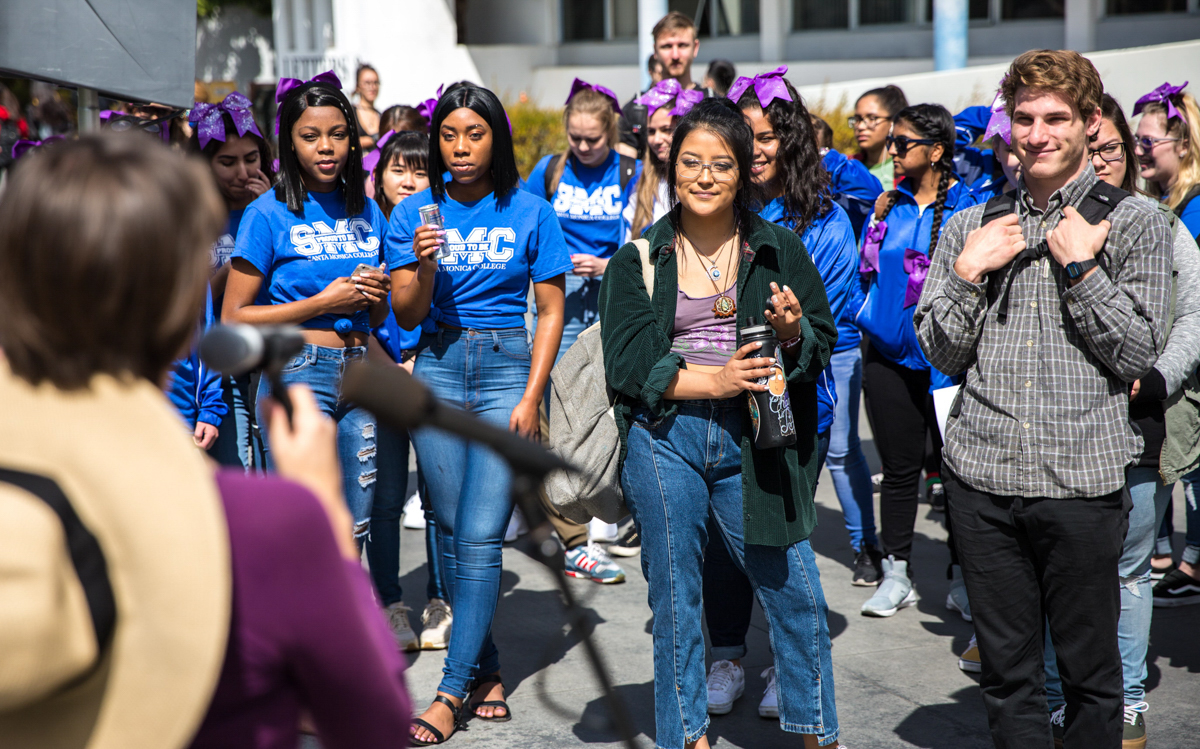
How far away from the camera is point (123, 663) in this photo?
3.92 ft

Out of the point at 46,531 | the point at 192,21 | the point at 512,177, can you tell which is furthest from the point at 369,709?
the point at 192,21

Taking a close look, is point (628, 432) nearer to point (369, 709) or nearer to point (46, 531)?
point (369, 709)

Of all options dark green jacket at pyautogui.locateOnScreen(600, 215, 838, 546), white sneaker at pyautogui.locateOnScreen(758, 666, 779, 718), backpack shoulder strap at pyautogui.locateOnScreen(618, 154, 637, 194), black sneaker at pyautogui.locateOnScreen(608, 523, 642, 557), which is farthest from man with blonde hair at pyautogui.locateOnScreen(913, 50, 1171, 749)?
backpack shoulder strap at pyautogui.locateOnScreen(618, 154, 637, 194)

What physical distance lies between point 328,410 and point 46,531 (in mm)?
2832

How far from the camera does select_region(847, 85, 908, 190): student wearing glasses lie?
23.5 feet

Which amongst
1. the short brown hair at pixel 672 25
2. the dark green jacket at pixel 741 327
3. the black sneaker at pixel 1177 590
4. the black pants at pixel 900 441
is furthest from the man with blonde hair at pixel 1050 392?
the short brown hair at pixel 672 25

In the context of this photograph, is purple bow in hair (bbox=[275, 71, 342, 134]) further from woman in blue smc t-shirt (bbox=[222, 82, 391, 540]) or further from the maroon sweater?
the maroon sweater

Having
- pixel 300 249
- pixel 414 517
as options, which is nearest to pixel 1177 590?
pixel 414 517

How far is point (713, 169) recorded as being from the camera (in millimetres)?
3391

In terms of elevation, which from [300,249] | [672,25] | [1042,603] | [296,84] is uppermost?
[672,25]

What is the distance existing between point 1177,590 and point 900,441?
147cm

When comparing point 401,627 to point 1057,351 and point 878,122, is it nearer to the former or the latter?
point 1057,351

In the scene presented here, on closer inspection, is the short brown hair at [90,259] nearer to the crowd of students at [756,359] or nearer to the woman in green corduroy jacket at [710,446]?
the crowd of students at [756,359]

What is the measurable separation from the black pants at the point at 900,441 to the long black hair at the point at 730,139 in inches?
73.0
